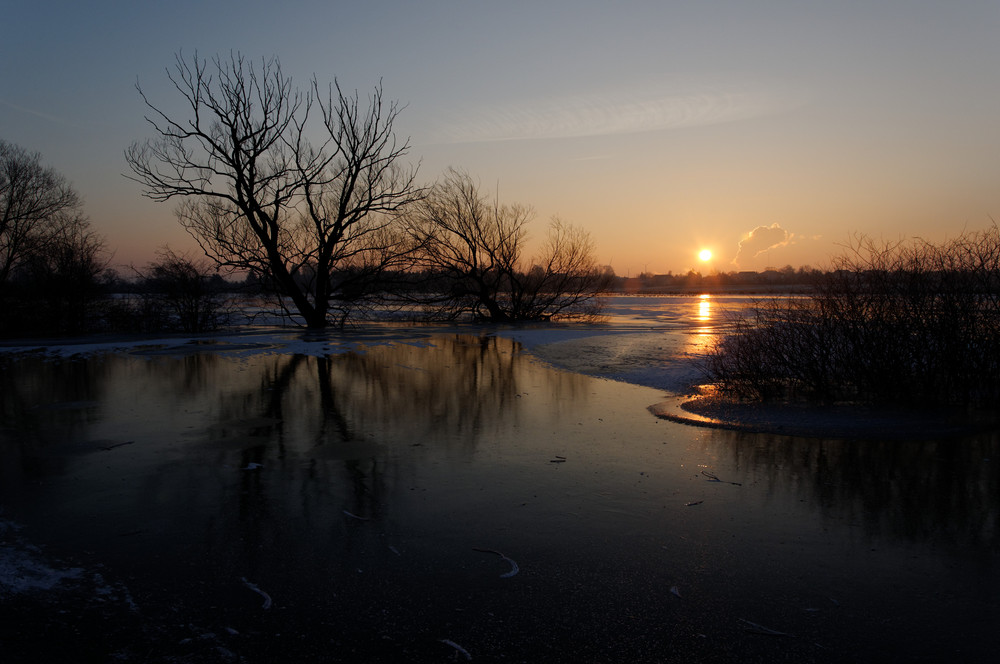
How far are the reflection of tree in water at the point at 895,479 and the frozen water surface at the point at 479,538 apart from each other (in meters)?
0.04

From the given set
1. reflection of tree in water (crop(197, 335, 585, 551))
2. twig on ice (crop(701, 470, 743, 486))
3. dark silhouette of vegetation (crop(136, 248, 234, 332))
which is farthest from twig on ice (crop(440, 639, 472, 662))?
dark silhouette of vegetation (crop(136, 248, 234, 332))

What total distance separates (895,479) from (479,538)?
4.65 metres

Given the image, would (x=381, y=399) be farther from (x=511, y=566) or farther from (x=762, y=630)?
(x=762, y=630)

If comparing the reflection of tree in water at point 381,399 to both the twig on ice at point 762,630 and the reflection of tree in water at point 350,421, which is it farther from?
the twig on ice at point 762,630

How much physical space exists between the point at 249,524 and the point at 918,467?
23.2 feet

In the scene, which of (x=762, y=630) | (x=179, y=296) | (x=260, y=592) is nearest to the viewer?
(x=762, y=630)

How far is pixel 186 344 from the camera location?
2278 cm

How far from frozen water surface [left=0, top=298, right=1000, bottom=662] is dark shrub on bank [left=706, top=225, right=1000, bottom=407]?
2.42 meters

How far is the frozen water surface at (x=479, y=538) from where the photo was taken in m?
3.78

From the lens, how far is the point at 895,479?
691 centimetres

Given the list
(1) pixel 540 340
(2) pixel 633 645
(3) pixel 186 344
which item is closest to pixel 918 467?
(2) pixel 633 645

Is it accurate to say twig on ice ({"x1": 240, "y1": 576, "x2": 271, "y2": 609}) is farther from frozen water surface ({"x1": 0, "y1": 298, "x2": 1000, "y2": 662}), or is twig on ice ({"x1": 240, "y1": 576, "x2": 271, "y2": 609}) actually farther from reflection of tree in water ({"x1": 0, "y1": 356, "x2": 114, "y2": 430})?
reflection of tree in water ({"x1": 0, "y1": 356, "x2": 114, "y2": 430})

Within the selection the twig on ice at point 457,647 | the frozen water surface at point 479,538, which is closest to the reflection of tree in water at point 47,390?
the frozen water surface at point 479,538

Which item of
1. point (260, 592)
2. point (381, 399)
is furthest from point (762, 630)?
point (381, 399)
